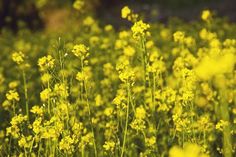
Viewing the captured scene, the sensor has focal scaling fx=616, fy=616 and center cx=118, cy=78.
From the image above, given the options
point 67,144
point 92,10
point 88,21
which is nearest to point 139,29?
point 67,144

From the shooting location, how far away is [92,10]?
15648 millimetres

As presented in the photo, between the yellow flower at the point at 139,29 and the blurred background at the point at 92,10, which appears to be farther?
the blurred background at the point at 92,10

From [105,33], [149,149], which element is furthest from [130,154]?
[105,33]

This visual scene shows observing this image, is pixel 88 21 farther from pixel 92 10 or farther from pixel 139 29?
pixel 92 10

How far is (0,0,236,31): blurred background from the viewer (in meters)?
14.2

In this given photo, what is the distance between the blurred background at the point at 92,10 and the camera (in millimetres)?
14211

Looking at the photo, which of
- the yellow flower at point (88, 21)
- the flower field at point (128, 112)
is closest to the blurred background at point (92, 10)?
the yellow flower at point (88, 21)

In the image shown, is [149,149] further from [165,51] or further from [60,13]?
[60,13]

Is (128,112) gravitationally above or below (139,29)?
below

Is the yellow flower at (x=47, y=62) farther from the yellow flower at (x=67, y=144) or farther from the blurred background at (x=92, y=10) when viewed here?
the blurred background at (x=92, y=10)

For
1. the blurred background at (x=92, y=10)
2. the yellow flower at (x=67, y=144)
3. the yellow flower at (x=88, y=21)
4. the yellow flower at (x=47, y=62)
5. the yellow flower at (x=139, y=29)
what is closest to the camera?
the yellow flower at (x=67, y=144)

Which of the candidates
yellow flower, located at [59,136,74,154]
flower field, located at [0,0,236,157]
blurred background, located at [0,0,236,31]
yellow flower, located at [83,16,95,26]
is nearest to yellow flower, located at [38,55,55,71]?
flower field, located at [0,0,236,157]

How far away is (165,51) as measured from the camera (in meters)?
7.48

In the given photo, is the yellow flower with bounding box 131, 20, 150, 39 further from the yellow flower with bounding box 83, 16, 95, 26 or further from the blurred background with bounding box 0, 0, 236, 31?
the blurred background with bounding box 0, 0, 236, 31
